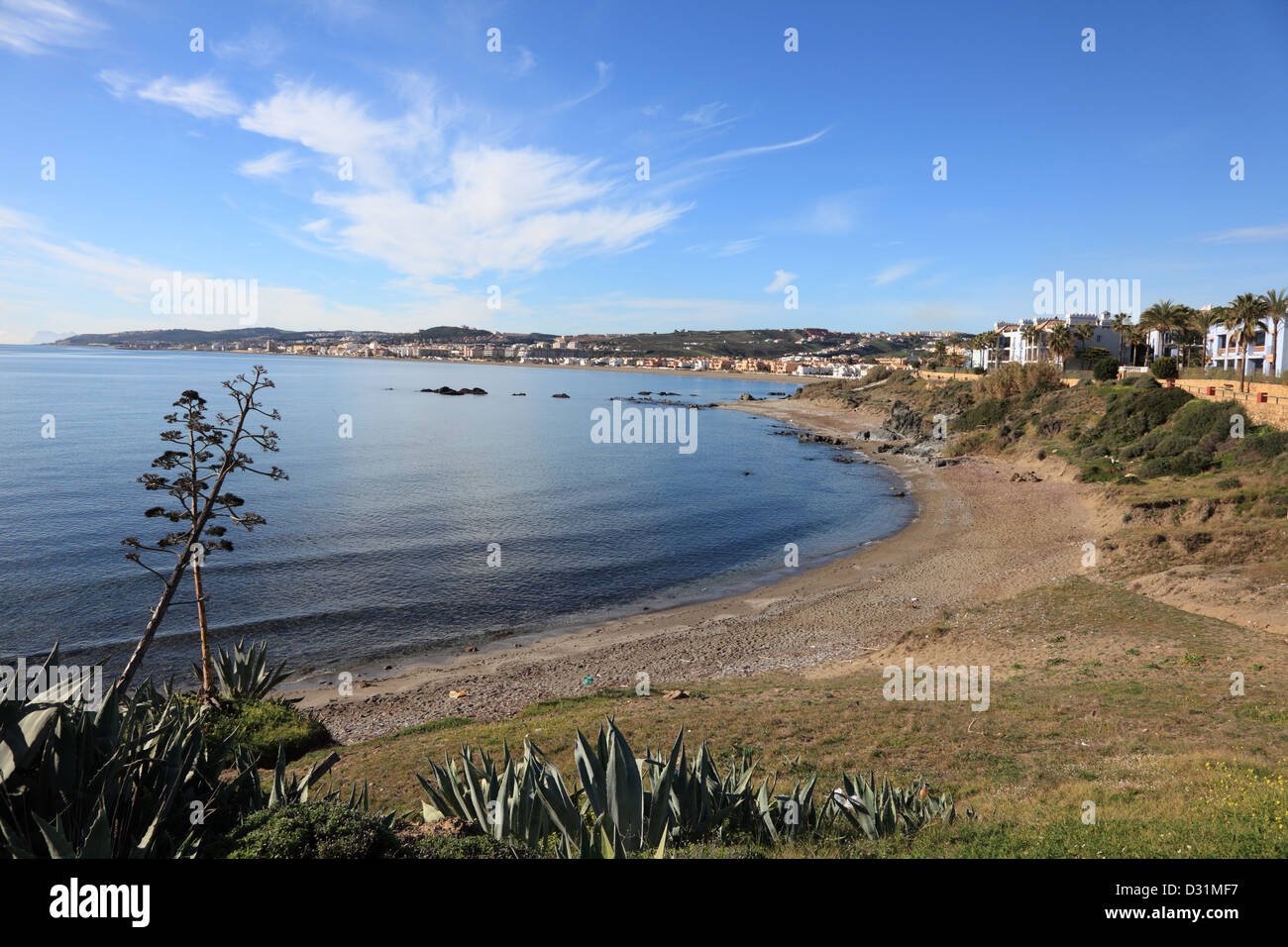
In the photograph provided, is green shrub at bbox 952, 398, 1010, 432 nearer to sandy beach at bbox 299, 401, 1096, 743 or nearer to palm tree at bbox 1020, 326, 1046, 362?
palm tree at bbox 1020, 326, 1046, 362

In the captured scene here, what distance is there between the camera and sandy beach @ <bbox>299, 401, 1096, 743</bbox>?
18875mm

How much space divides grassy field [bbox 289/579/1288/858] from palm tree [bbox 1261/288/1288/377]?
153 feet

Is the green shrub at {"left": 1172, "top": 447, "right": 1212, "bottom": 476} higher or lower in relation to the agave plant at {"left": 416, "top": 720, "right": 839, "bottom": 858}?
higher

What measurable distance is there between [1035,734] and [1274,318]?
2392 inches

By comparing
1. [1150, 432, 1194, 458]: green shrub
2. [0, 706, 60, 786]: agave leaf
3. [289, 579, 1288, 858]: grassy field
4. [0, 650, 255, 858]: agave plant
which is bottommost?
[289, 579, 1288, 858]: grassy field

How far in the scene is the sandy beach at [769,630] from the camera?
18875 mm

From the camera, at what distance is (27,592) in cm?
2509

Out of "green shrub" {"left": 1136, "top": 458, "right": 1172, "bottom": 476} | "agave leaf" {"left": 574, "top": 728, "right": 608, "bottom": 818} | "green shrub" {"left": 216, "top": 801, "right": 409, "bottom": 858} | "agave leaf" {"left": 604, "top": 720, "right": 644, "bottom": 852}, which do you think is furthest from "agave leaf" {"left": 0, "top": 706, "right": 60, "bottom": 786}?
"green shrub" {"left": 1136, "top": 458, "right": 1172, "bottom": 476}

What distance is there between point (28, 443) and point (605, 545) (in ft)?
167

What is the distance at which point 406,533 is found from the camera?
3666cm

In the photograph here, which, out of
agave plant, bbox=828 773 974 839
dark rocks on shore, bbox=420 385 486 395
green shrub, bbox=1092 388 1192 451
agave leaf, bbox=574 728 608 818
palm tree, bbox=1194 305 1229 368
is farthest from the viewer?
dark rocks on shore, bbox=420 385 486 395
